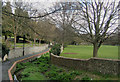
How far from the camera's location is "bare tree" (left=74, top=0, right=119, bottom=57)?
1153 cm

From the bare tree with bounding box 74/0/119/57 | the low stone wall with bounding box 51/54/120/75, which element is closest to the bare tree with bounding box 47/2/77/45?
the bare tree with bounding box 74/0/119/57

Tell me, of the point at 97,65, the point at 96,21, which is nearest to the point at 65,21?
the point at 96,21

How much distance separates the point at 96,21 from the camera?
12625 millimetres

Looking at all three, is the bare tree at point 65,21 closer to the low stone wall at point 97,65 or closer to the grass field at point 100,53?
the grass field at point 100,53

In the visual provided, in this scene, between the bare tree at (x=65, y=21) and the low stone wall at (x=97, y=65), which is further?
the bare tree at (x=65, y=21)

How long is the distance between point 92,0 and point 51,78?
829cm

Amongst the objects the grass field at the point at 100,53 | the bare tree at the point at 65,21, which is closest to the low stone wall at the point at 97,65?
the grass field at the point at 100,53

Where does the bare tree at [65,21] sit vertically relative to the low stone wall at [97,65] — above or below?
above

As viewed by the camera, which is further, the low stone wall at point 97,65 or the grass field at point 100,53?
Result: the grass field at point 100,53

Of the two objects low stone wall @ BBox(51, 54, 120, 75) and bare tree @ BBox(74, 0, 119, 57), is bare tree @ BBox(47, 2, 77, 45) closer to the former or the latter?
bare tree @ BBox(74, 0, 119, 57)

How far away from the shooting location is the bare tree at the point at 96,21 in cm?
1153

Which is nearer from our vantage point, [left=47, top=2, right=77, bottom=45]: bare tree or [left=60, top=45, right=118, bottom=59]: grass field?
[left=60, top=45, right=118, bottom=59]: grass field

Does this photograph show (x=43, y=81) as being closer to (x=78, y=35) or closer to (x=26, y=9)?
(x=26, y=9)

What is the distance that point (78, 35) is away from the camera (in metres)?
12.9
